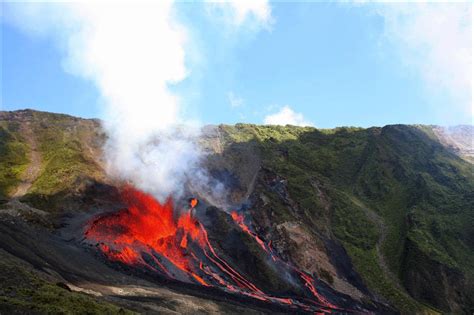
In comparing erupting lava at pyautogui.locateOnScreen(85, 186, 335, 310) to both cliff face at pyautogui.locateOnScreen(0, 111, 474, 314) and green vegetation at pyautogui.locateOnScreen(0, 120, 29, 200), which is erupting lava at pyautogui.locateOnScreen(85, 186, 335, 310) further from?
green vegetation at pyautogui.locateOnScreen(0, 120, 29, 200)

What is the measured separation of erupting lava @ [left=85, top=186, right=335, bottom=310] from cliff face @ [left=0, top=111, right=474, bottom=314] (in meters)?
3.68

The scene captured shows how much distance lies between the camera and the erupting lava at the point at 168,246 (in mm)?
67188

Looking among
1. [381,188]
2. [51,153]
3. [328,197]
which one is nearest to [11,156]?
[51,153]

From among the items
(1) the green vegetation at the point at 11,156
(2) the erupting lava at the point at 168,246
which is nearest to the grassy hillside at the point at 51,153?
(1) the green vegetation at the point at 11,156

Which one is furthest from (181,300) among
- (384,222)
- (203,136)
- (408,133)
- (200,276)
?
(408,133)

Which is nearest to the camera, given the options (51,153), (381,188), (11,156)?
(11,156)

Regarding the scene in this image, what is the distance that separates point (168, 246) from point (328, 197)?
153 feet

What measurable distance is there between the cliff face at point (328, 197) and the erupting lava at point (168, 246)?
368 centimetres

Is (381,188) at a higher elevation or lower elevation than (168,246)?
higher

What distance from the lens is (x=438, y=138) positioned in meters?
138

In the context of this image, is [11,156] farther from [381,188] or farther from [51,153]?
[381,188]

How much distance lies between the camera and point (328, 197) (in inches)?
4168

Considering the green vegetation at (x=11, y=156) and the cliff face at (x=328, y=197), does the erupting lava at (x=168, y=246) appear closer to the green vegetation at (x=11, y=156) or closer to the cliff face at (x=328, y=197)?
the cliff face at (x=328, y=197)

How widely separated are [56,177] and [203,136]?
165ft
